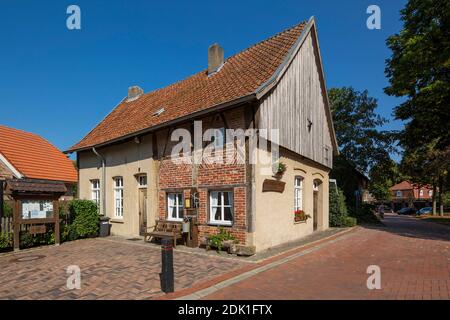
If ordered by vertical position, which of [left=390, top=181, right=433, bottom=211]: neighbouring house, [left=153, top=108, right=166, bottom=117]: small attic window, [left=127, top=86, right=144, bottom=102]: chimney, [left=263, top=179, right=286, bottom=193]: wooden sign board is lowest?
[left=390, top=181, right=433, bottom=211]: neighbouring house

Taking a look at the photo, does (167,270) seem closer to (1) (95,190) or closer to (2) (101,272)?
(2) (101,272)

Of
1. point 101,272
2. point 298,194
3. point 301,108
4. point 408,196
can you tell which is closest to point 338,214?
point 298,194

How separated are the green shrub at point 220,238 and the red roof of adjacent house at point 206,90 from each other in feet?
13.0

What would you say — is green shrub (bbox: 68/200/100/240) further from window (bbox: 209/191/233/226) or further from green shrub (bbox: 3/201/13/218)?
window (bbox: 209/191/233/226)

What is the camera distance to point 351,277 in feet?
21.2

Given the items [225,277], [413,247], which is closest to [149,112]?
[225,277]

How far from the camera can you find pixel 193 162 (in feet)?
35.1

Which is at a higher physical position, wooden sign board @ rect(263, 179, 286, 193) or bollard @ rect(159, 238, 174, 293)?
wooden sign board @ rect(263, 179, 286, 193)

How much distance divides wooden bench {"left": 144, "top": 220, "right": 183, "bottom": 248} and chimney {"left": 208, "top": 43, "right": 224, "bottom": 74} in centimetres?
711

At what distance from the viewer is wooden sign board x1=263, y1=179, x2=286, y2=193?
31.6ft

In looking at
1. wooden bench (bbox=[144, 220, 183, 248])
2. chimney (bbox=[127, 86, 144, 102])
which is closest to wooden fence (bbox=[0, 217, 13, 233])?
wooden bench (bbox=[144, 220, 183, 248])

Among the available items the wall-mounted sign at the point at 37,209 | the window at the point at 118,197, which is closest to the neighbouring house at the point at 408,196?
the window at the point at 118,197

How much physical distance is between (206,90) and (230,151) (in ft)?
11.7

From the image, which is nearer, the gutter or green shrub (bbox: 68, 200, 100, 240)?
the gutter
